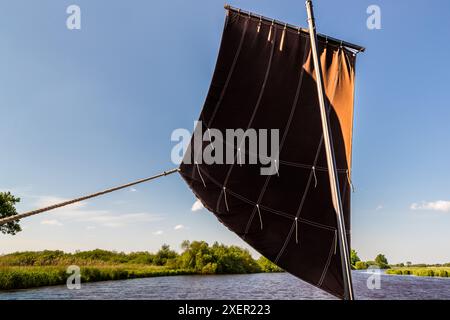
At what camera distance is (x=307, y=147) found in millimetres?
7324

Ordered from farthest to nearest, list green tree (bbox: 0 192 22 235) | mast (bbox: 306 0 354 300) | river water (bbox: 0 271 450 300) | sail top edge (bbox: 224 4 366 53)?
green tree (bbox: 0 192 22 235) → river water (bbox: 0 271 450 300) → sail top edge (bbox: 224 4 366 53) → mast (bbox: 306 0 354 300)

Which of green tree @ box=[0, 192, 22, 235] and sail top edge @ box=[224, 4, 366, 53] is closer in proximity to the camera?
sail top edge @ box=[224, 4, 366, 53]

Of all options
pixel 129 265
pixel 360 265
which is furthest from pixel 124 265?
pixel 360 265

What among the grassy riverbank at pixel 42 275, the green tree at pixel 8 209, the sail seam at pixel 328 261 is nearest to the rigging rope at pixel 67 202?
the sail seam at pixel 328 261

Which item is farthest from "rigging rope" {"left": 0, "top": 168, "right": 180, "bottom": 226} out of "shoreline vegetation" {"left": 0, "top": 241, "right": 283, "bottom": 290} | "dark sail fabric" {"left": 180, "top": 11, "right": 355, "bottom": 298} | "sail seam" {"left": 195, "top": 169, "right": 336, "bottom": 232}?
"shoreline vegetation" {"left": 0, "top": 241, "right": 283, "bottom": 290}

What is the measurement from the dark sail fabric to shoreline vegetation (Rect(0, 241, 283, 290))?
13.4m

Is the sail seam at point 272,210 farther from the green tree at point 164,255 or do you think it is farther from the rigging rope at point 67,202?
the green tree at point 164,255

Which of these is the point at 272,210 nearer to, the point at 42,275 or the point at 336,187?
the point at 336,187

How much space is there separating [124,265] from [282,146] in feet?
193

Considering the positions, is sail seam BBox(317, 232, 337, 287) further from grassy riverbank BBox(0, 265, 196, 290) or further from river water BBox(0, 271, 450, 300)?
grassy riverbank BBox(0, 265, 196, 290)

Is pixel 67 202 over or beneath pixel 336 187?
beneath

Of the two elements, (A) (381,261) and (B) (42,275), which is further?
(A) (381,261)

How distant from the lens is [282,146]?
7.46 meters

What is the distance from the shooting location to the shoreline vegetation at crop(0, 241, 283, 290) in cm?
3025
